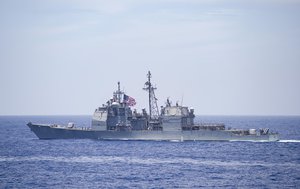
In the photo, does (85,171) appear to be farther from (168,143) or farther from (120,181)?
(168,143)

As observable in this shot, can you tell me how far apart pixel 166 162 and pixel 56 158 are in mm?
13937

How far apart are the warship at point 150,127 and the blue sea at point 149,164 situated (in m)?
1.59

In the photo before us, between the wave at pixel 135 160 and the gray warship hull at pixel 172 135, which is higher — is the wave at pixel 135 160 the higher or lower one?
the lower one

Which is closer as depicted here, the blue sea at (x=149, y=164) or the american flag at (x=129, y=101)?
the blue sea at (x=149, y=164)

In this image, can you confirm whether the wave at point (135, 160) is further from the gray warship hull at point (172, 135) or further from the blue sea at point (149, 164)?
the gray warship hull at point (172, 135)

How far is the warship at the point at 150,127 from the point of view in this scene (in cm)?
8856

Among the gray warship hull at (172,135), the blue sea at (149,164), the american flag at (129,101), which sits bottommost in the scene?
the blue sea at (149,164)

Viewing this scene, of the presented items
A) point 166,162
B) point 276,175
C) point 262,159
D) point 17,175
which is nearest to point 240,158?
point 262,159

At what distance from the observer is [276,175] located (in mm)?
54906

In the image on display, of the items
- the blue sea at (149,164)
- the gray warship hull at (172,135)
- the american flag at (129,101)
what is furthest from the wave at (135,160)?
the american flag at (129,101)

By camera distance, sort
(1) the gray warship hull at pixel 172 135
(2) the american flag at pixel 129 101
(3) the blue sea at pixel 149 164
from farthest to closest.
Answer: (2) the american flag at pixel 129 101, (1) the gray warship hull at pixel 172 135, (3) the blue sea at pixel 149 164

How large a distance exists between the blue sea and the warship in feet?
5.21

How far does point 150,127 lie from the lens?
91.8 metres

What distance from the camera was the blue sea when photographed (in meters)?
50.9
